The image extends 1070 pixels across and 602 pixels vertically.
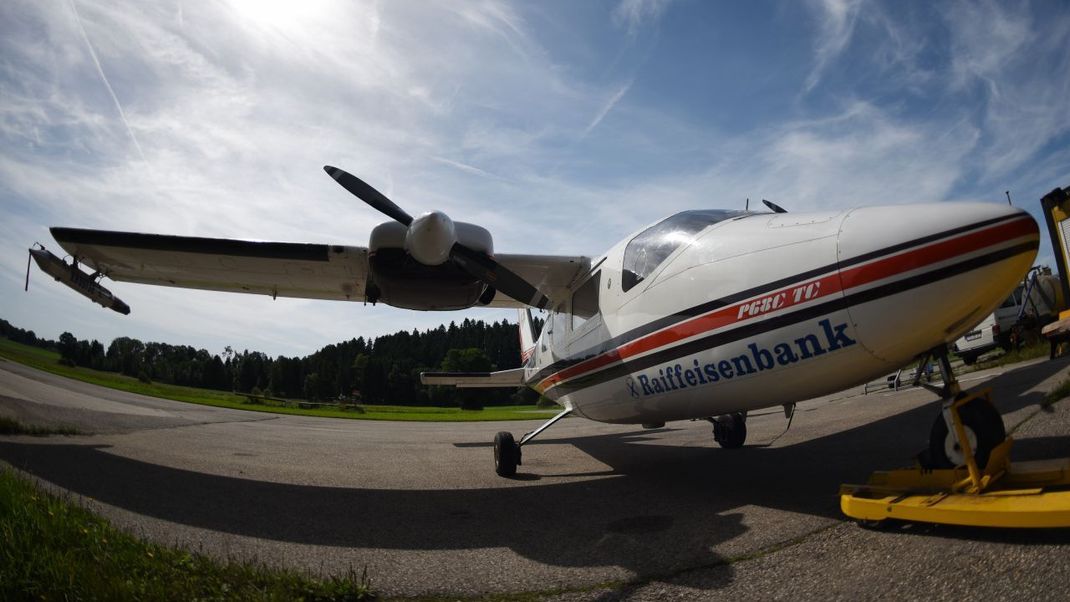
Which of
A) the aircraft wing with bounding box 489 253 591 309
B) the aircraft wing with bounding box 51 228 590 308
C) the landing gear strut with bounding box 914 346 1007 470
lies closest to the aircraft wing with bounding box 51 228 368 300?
the aircraft wing with bounding box 51 228 590 308

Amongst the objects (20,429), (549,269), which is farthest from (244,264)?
(549,269)

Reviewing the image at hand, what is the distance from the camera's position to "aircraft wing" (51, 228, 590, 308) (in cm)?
784

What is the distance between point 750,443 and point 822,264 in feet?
20.9

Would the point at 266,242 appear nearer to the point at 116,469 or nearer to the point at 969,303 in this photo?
the point at 116,469

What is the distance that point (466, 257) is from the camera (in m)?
6.79

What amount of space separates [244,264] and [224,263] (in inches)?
11.6

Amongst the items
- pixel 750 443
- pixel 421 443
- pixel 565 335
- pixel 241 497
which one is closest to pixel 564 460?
pixel 565 335

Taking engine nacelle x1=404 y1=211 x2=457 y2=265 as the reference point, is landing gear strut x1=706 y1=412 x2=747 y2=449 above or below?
below

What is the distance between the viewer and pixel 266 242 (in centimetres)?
778

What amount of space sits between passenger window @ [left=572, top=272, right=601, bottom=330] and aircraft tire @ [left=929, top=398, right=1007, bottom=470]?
3980 mm

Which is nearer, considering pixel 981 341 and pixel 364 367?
pixel 981 341

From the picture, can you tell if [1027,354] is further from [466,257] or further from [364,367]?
[364,367]

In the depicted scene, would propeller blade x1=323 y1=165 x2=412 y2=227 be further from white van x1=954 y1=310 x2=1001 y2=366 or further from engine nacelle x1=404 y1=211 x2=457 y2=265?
white van x1=954 y1=310 x2=1001 y2=366

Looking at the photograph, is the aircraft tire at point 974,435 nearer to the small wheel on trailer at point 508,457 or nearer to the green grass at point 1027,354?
the small wheel on trailer at point 508,457
